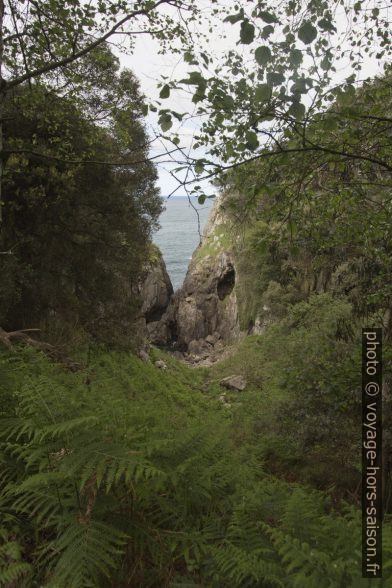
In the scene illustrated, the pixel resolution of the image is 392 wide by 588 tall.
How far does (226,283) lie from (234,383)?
58.0ft

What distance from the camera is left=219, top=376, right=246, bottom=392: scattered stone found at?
19547 millimetres

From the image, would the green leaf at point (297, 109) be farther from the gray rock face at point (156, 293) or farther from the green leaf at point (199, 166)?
the gray rock face at point (156, 293)

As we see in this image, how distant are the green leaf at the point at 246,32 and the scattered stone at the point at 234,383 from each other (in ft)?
58.8

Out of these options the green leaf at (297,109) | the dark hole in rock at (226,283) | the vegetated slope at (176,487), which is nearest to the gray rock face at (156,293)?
the dark hole in rock at (226,283)

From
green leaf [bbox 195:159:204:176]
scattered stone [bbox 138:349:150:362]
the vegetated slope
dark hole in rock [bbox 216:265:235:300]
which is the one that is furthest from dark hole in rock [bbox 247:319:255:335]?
green leaf [bbox 195:159:204:176]

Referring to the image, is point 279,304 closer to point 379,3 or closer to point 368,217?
point 368,217

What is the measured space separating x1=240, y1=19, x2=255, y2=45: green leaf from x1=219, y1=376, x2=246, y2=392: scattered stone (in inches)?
705

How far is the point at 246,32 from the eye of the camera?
8.63ft

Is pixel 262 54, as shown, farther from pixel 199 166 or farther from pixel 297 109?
pixel 199 166

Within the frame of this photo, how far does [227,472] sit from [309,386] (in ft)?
12.5

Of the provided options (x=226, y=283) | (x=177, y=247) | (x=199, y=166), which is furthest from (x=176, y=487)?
(x=177, y=247)

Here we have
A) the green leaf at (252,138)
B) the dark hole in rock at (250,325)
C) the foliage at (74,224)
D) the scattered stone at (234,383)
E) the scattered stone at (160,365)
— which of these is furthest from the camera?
the dark hole in rock at (250,325)

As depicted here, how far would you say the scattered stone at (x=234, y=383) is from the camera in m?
19.5

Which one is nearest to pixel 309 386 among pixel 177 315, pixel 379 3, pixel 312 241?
pixel 312 241
